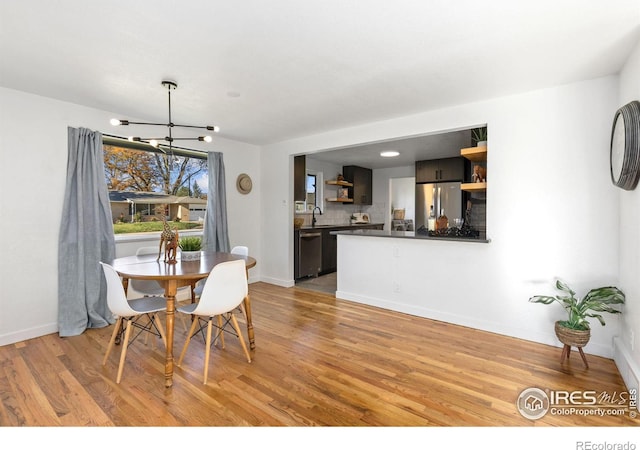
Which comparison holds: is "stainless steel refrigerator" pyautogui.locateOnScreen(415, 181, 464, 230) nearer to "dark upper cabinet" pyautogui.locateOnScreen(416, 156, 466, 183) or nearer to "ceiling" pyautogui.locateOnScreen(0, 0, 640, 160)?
"dark upper cabinet" pyautogui.locateOnScreen(416, 156, 466, 183)

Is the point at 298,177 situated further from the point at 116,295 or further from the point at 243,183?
the point at 116,295

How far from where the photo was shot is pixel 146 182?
402cm

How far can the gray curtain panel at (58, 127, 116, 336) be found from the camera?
3.19m

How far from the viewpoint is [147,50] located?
2.18 m

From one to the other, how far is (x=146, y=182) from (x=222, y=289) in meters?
2.50

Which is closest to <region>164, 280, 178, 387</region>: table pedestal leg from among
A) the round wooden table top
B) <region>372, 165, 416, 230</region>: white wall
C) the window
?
the round wooden table top

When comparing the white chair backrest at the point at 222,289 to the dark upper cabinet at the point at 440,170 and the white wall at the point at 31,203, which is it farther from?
the dark upper cabinet at the point at 440,170

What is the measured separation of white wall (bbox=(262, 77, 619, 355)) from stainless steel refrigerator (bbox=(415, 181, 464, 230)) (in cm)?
223

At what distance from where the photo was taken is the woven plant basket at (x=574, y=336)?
2.38 m

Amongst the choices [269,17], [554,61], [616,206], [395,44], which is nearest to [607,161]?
[616,206]

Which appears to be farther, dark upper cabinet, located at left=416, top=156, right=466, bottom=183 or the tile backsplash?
the tile backsplash

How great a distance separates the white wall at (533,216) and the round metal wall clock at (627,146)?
15.3 inches

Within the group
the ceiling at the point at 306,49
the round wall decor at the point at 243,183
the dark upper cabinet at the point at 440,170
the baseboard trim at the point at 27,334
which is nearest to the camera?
the ceiling at the point at 306,49

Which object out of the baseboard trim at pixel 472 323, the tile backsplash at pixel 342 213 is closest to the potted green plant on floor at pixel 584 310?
the baseboard trim at pixel 472 323
